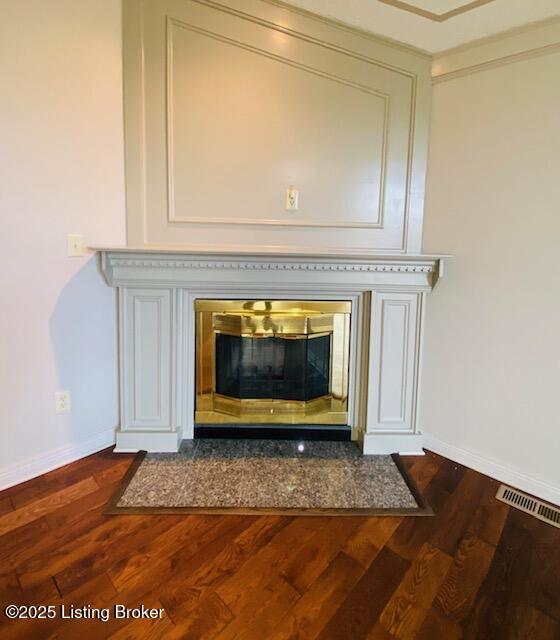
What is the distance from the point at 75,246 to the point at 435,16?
82.9 inches

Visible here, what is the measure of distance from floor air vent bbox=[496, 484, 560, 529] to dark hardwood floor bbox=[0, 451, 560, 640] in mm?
62

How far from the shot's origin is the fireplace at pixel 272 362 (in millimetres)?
2223

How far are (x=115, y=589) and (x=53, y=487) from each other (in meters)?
0.76

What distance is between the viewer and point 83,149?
1890 mm

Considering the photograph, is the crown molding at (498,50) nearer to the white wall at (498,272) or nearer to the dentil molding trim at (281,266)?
the white wall at (498,272)

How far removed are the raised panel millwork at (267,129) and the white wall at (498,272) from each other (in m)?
0.21

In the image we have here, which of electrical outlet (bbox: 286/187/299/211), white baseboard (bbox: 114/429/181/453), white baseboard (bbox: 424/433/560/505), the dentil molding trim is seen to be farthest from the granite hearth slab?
electrical outlet (bbox: 286/187/299/211)

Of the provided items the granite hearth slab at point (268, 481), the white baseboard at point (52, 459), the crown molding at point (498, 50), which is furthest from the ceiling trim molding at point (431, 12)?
the white baseboard at point (52, 459)

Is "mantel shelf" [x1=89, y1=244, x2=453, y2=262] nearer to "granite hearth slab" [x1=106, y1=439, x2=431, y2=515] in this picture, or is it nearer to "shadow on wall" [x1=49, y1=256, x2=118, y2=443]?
"shadow on wall" [x1=49, y1=256, x2=118, y2=443]

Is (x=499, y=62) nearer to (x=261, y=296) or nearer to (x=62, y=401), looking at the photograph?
(x=261, y=296)

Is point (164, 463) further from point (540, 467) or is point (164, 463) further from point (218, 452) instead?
point (540, 467)

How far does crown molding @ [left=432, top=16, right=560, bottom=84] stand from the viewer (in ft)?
5.72

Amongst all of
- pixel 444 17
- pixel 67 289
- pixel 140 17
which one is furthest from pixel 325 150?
pixel 67 289

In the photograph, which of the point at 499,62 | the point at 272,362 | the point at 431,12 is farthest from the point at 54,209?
the point at 499,62
